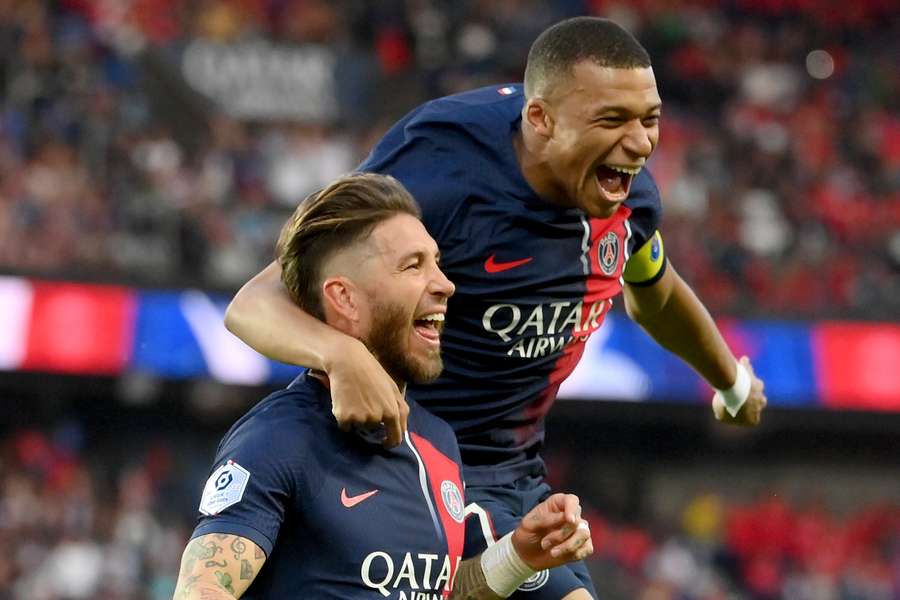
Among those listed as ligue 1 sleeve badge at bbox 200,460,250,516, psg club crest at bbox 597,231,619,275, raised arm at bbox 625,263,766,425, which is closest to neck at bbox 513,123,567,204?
psg club crest at bbox 597,231,619,275

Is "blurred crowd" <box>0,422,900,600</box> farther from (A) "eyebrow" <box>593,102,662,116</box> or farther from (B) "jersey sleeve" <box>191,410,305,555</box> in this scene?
(B) "jersey sleeve" <box>191,410,305,555</box>

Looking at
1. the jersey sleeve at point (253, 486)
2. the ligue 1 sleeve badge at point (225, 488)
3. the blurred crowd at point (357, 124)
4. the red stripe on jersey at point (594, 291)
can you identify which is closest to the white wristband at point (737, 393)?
the red stripe on jersey at point (594, 291)

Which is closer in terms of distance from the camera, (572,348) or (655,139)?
(655,139)

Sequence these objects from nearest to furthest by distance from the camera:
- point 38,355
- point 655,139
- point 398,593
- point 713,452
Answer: point 398,593
point 655,139
point 38,355
point 713,452

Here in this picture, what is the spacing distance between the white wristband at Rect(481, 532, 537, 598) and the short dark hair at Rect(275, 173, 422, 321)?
0.72 metres

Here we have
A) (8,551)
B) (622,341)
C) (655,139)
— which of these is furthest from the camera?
(622,341)

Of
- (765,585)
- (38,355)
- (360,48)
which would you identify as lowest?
(765,585)

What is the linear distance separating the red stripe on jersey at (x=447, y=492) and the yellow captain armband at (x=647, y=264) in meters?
1.37

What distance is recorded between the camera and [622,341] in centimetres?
1442

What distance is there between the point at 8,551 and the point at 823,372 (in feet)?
25.9

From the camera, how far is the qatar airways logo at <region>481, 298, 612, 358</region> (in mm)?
4066

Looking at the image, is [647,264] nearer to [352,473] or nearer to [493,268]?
[493,268]

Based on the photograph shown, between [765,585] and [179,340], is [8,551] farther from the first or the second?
[765,585]

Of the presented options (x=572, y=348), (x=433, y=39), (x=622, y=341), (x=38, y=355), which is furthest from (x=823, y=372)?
(x=572, y=348)
